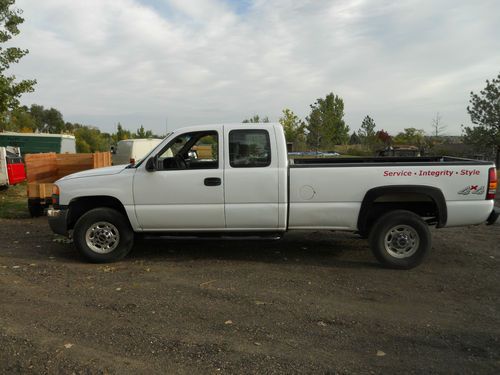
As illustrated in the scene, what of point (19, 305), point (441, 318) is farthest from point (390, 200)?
point (19, 305)

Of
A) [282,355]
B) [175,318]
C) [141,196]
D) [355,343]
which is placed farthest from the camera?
[141,196]

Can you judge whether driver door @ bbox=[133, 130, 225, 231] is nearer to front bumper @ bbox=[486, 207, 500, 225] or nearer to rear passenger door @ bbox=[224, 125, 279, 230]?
rear passenger door @ bbox=[224, 125, 279, 230]

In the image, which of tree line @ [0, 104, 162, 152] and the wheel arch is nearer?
the wheel arch

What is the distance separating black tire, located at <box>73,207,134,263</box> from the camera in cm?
595

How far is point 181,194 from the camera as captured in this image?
230 inches

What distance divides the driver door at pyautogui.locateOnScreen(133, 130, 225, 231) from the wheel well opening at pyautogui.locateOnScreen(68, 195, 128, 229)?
405 mm

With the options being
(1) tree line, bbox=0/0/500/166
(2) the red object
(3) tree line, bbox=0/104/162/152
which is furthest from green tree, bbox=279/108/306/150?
(2) the red object

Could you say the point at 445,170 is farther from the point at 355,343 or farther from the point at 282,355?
the point at 282,355

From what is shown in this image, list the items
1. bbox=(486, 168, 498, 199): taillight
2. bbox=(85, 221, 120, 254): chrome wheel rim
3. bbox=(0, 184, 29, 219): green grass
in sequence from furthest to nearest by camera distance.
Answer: bbox=(0, 184, 29, 219): green grass, bbox=(85, 221, 120, 254): chrome wheel rim, bbox=(486, 168, 498, 199): taillight

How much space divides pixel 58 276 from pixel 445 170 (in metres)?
5.21

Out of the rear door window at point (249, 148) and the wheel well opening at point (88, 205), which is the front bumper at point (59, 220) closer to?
the wheel well opening at point (88, 205)

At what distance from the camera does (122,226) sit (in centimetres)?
596

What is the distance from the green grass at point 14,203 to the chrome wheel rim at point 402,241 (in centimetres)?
847

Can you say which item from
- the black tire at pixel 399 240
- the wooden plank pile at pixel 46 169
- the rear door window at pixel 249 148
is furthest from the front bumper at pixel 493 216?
the wooden plank pile at pixel 46 169
